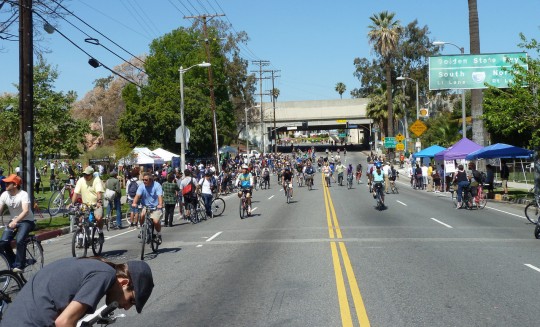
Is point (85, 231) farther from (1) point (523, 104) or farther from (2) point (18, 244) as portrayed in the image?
(1) point (523, 104)

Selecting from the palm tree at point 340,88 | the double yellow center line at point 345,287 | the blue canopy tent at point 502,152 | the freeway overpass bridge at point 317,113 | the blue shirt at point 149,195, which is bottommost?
the double yellow center line at point 345,287

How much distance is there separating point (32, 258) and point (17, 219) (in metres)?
0.83

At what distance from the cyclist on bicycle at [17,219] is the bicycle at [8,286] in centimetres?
266

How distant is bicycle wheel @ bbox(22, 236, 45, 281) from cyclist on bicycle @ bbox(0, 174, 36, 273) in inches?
10.0

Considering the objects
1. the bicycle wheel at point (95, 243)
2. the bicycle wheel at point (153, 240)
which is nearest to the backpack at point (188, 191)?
the bicycle wheel at point (153, 240)

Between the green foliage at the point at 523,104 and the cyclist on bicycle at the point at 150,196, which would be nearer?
the cyclist on bicycle at the point at 150,196

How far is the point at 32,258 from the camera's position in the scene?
10.4 m

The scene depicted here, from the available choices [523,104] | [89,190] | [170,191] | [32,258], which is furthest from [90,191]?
[523,104]

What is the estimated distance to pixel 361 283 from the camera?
968 cm

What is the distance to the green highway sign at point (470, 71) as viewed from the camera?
31891mm

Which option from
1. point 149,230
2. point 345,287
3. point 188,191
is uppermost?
point 188,191

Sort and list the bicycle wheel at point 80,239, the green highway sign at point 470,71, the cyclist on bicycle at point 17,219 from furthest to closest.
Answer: the green highway sign at point 470,71 → the bicycle wheel at point 80,239 → the cyclist on bicycle at point 17,219

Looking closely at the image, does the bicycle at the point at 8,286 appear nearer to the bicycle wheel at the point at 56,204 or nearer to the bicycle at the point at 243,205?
the bicycle at the point at 243,205

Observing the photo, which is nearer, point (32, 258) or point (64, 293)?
point (64, 293)
